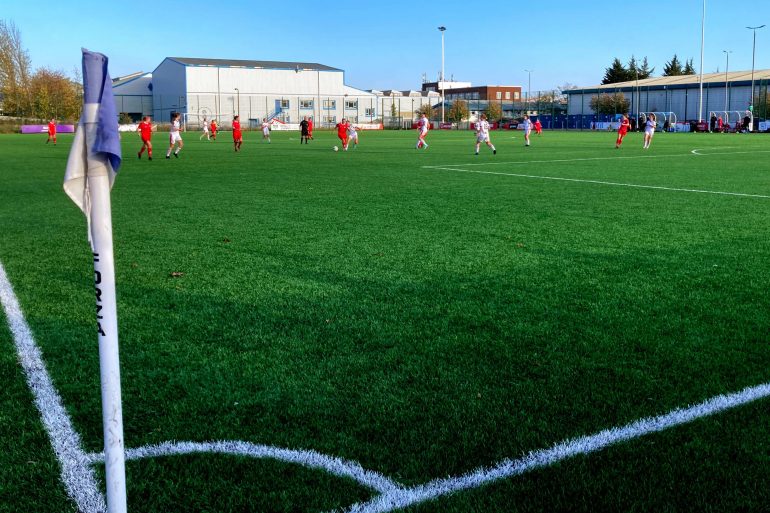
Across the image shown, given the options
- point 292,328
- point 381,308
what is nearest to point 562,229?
point 381,308

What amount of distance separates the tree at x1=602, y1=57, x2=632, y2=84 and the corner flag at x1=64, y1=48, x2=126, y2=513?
135 meters

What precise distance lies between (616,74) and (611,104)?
110 ft

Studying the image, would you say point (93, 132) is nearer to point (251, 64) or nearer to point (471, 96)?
point (251, 64)

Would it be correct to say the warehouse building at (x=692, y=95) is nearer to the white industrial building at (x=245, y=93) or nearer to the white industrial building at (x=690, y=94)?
the white industrial building at (x=690, y=94)

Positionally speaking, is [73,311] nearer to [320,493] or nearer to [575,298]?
[320,493]

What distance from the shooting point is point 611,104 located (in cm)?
9819

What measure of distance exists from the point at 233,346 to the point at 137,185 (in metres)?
13.3

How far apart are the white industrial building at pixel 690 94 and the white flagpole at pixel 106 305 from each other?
88.0m

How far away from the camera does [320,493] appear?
3164 millimetres

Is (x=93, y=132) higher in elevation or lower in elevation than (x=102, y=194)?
higher

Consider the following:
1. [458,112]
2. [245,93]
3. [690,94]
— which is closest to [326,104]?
[245,93]

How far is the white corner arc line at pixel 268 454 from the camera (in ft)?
10.8

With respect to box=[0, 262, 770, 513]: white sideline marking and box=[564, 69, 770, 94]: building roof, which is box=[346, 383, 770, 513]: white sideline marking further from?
box=[564, 69, 770, 94]: building roof

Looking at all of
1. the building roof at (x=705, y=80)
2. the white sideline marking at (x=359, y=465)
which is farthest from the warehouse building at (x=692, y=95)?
the white sideline marking at (x=359, y=465)
